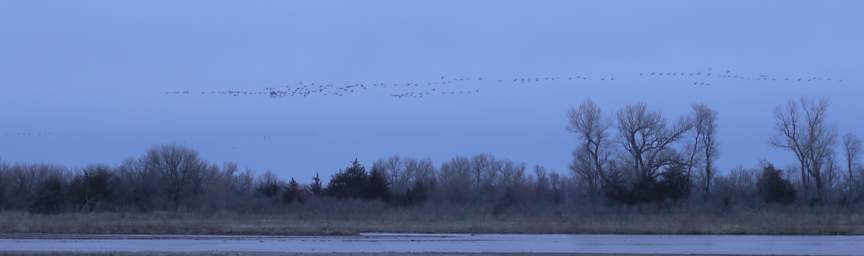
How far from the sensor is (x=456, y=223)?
49.9 metres

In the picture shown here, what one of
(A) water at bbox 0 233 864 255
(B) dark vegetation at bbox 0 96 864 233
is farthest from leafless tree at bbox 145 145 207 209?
(A) water at bbox 0 233 864 255

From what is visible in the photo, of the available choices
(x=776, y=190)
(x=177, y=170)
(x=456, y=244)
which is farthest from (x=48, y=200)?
(x=776, y=190)

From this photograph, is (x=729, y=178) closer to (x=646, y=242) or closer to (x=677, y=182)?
(x=677, y=182)

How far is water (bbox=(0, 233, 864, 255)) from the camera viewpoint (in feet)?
97.1

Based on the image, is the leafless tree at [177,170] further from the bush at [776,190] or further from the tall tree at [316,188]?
the bush at [776,190]

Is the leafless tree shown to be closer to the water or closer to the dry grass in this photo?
the dry grass

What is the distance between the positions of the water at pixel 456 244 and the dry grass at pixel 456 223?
3690 millimetres

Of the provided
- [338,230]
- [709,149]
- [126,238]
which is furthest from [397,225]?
[709,149]

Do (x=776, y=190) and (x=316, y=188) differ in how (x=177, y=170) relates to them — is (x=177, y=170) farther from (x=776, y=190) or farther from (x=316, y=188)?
(x=776, y=190)

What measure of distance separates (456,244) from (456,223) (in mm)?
16905

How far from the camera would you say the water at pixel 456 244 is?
97.1 ft

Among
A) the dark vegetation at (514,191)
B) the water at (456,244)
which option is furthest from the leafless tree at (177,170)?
the water at (456,244)

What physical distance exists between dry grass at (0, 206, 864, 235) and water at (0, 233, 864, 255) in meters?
3.69

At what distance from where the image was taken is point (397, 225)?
49.0 meters
